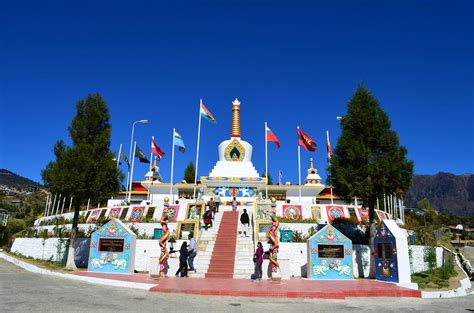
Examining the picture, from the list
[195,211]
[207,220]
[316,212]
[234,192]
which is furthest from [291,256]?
[234,192]

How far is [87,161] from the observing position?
21109 millimetres

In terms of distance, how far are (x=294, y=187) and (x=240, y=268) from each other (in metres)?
23.2

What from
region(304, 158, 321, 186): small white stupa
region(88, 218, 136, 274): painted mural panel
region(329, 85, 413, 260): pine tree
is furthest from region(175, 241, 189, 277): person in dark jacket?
region(304, 158, 321, 186): small white stupa

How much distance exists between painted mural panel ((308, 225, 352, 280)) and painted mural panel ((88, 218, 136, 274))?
28.6ft

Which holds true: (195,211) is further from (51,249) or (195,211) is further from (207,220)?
(51,249)

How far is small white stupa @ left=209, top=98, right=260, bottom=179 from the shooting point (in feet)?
132

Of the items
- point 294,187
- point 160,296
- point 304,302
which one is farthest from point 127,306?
point 294,187

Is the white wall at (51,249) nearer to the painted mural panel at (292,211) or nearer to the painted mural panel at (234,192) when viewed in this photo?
the painted mural panel at (292,211)

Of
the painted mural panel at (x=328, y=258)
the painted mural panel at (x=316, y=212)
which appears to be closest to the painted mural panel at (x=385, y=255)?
the painted mural panel at (x=328, y=258)

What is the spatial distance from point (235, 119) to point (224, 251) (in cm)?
2821

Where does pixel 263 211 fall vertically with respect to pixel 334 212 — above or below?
below

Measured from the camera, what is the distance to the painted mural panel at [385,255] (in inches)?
629

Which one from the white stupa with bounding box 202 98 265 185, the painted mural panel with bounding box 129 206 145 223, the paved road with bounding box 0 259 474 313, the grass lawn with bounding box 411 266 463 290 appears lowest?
the paved road with bounding box 0 259 474 313

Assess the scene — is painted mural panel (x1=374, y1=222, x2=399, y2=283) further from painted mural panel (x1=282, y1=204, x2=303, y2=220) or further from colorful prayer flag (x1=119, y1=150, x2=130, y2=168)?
colorful prayer flag (x1=119, y1=150, x2=130, y2=168)
